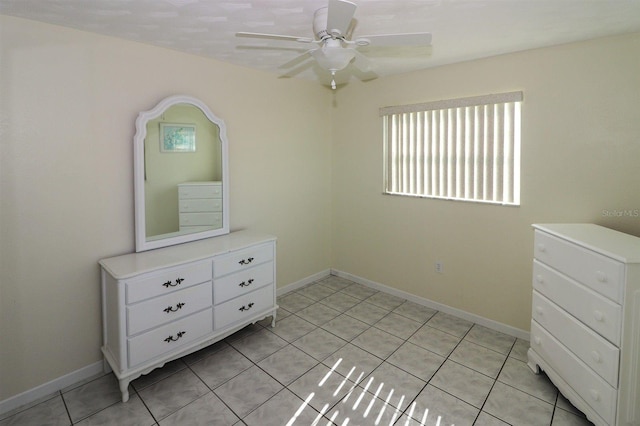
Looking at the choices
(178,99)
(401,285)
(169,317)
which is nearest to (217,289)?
(169,317)

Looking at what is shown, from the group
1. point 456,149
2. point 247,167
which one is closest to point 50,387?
point 247,167

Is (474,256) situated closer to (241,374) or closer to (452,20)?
(452,20)

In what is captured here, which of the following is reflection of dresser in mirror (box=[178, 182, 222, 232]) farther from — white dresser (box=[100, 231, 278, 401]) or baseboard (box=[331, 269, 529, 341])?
baseboard (box=[331, 269, 529, 341])

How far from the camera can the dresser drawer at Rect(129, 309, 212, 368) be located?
217cm

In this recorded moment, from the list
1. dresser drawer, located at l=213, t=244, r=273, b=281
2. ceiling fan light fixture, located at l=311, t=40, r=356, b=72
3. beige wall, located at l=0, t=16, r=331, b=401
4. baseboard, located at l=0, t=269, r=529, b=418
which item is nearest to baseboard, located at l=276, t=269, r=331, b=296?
baseboard, located at l=0, t=269, r=529, b=418

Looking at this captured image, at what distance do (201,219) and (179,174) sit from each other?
42 cm

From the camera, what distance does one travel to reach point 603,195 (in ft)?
7.98

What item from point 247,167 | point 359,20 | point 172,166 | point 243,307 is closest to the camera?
point 359,20

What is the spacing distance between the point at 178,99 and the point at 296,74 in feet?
4.20

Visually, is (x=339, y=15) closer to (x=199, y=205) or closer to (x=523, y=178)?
(x=199, y=205)

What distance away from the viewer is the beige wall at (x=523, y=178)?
2.37 meters

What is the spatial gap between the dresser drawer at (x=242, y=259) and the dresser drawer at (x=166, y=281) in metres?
0.09

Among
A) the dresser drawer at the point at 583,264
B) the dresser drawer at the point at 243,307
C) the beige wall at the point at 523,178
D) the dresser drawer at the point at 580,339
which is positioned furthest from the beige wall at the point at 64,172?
the dresser drawer at the point at 580,339

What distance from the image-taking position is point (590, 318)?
1.87m
